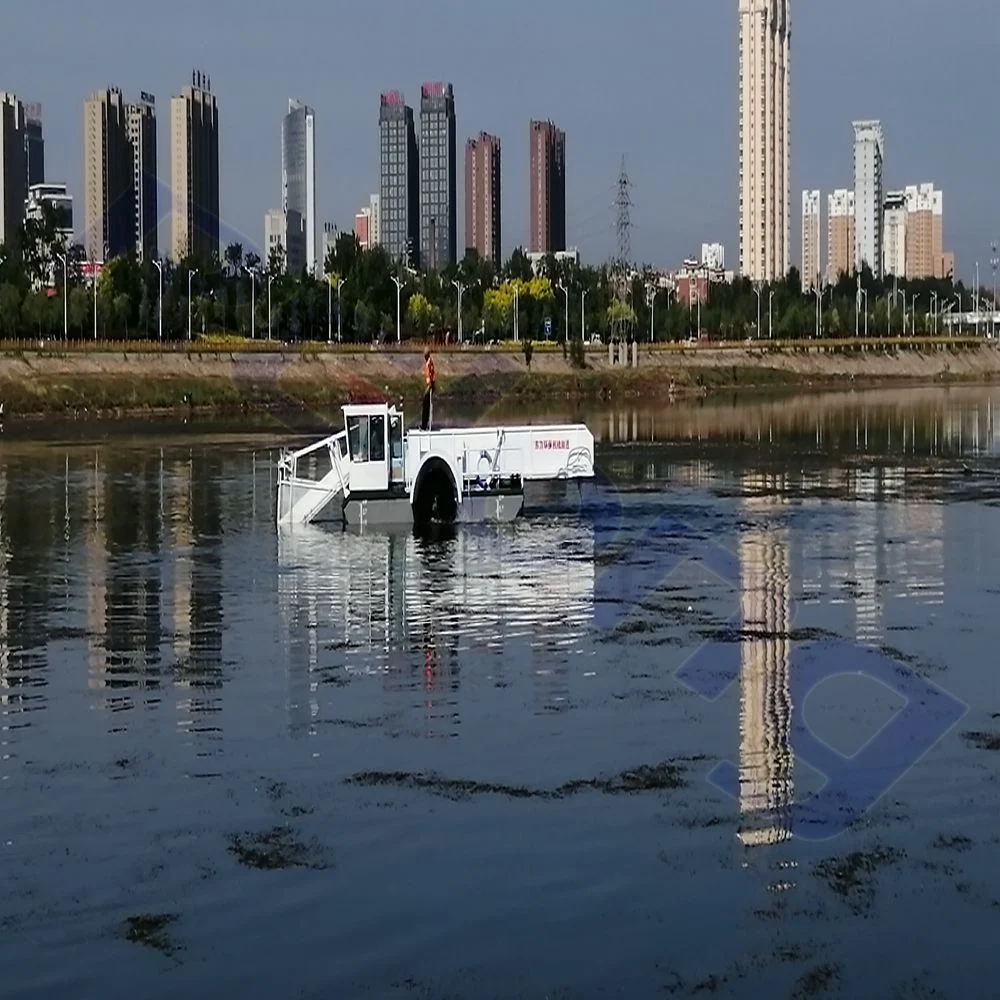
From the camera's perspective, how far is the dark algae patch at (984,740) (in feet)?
65.5

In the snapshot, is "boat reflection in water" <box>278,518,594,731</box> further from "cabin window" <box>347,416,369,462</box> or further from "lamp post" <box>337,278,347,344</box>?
"lamp post" <box>337,278,347,344</box>

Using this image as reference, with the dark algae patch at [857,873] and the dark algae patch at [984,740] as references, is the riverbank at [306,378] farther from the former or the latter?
the dark algae patch at [857,873]

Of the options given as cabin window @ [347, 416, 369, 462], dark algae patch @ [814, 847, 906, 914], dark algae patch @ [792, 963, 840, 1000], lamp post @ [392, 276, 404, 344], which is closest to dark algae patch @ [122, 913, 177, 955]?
dark algae patch @ [792, 963, 840, 1000]

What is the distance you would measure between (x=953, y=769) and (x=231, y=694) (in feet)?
29.7

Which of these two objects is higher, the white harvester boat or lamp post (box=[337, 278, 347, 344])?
lamp post (box=[337, 278, 347, 344])

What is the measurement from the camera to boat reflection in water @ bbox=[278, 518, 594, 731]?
24297 millimetres

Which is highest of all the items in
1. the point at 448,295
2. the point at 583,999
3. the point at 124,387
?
the point at 448,295

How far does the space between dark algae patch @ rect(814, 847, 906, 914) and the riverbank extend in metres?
95.0

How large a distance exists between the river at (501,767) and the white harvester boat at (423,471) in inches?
124

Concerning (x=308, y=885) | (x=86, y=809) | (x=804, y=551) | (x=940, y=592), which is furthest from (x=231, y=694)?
(x=804, y=551)

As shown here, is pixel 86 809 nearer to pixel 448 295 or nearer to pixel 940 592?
pixel 940 592

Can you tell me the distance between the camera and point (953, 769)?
62.2 feet

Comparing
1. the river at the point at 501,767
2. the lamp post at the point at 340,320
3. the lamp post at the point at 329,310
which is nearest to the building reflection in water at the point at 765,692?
the river at the point at 501,767

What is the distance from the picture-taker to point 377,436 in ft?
142
